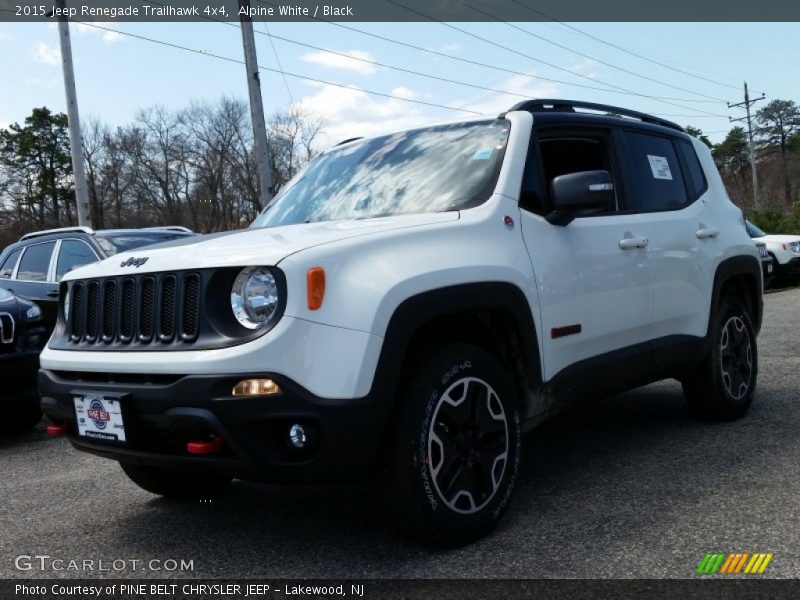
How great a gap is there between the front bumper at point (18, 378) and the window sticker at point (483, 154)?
3.72 m

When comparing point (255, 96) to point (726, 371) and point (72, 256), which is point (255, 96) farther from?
point (726, 371)

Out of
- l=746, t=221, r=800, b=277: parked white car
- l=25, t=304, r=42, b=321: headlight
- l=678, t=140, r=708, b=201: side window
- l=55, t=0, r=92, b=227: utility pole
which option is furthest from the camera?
l=746, t=221, r=800, b=277: parked white car

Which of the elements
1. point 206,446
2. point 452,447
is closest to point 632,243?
point 452,447

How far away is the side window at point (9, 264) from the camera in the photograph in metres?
8.14

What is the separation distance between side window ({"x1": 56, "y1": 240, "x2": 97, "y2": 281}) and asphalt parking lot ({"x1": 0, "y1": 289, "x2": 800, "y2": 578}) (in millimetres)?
2916

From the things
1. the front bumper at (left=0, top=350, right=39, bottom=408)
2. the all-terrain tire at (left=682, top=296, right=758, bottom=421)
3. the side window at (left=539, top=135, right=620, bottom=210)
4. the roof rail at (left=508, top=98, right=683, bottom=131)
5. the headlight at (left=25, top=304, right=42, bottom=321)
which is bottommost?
the all-terrain tire at (left=682, top=296, right=758, bottom=421)

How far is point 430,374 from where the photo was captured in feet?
9.66

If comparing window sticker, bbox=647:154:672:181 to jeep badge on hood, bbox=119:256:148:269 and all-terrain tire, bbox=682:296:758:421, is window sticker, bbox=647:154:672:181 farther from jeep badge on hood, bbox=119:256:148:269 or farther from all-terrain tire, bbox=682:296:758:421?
jeep badge on hood, bbox=119:256:148:269

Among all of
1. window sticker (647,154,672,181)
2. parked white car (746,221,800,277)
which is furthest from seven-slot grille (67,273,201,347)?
parked white car (746,221,800,277)

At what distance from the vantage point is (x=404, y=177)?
3.79 m

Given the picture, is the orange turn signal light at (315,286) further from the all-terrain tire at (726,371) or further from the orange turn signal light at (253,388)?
the all-terrain tire at (726,371)

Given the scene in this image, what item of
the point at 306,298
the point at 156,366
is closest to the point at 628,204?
the point at 306,298

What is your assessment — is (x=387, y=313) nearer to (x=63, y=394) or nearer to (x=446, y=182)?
(x=446, y=182)

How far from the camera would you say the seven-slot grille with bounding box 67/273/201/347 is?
2.85m
